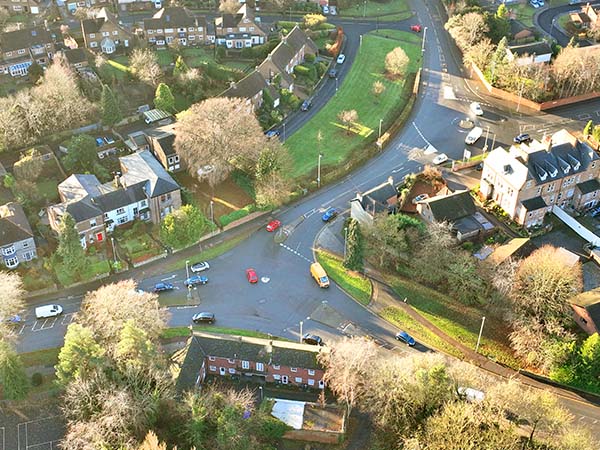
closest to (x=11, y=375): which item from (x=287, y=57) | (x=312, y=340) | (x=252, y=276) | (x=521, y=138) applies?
(x=252, y=276)

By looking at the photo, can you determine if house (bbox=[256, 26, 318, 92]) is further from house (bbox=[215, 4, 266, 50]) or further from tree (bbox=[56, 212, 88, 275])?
tree (bbox=[56, 212, 88, 275])

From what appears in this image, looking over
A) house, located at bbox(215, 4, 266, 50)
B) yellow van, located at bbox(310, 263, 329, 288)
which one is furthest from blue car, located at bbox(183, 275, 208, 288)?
house, located at bbox(215, 4, 266, 50)

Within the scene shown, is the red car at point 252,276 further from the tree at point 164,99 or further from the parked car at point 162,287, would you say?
the tree at point 164,99

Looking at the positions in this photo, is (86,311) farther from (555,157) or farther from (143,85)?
(555,157)

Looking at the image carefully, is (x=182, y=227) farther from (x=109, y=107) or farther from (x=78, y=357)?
(x=109, y=107)

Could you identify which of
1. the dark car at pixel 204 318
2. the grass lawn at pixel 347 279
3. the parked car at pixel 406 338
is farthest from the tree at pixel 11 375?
the parked car at pixel 406 338

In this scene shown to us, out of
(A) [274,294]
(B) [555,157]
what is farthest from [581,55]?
(A) [274,294]
